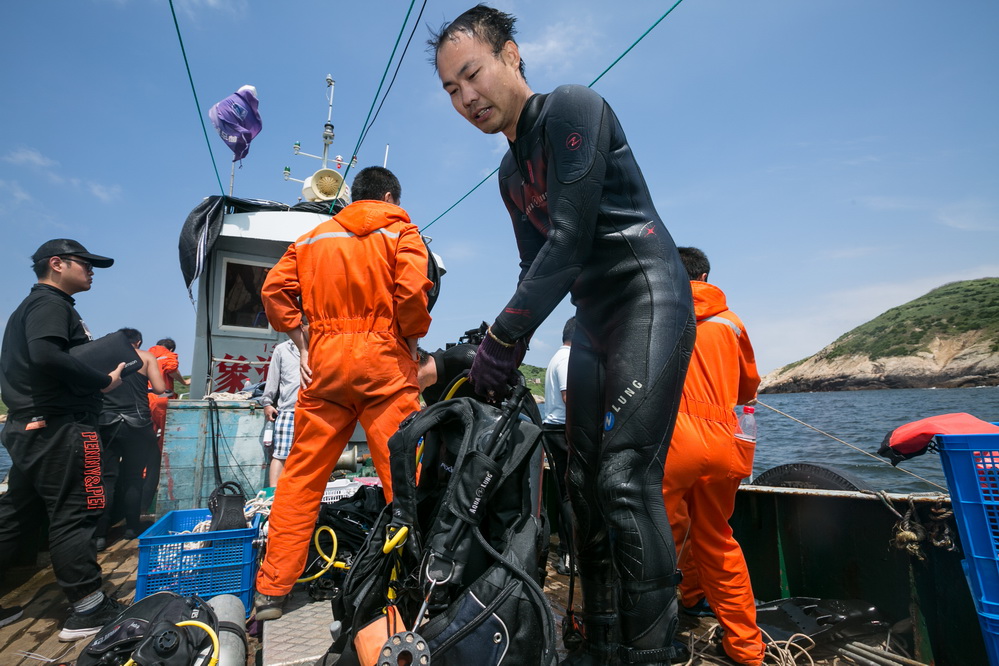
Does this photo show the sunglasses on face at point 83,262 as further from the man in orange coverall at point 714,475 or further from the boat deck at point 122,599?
the man in orange coverall at point 714,475

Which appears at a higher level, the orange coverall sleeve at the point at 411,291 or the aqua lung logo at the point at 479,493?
the orange coverall sleeve at the point at 411,291

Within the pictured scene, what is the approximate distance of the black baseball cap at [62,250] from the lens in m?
3.12

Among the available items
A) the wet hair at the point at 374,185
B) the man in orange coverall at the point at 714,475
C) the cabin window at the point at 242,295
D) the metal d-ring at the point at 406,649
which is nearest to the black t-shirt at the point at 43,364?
the wet hair at the point at 374,185

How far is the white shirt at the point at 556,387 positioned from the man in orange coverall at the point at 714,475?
6.17 feet

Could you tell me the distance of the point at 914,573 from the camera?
243 cm

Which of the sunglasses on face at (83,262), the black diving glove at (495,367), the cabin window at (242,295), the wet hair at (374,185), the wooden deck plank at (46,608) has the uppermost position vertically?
the cabin window at (242,295)

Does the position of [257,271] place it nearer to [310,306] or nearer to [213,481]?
[213,481]

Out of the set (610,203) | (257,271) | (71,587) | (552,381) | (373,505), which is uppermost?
(257,271)

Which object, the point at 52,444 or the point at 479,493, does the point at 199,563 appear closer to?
the point at 52,444

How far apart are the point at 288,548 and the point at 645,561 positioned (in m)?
1.82

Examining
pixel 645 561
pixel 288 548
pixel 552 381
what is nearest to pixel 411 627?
pixel 645 561

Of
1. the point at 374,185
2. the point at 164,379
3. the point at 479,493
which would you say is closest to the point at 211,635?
the point at 479,493

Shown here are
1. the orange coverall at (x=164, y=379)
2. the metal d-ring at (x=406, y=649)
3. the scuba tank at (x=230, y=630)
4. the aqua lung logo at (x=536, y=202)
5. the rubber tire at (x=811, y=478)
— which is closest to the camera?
the metal d-ring at (x=406, y=649)

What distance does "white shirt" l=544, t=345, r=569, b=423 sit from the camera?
4.45 meters
